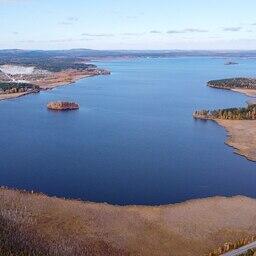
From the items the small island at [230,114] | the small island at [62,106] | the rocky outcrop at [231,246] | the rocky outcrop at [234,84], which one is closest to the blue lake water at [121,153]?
the small island at [230,114]

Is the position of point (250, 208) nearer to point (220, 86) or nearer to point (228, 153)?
point (228, 153)

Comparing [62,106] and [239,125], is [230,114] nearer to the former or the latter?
[239,125]

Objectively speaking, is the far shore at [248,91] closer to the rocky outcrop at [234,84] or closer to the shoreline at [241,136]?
the rocky outcrop at [234,84]

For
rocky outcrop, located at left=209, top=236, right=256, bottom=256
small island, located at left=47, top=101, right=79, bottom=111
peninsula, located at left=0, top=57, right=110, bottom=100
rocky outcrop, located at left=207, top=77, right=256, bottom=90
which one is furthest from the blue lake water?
rocky outcrop, located at left=207, top=77, right=256, bottom=90

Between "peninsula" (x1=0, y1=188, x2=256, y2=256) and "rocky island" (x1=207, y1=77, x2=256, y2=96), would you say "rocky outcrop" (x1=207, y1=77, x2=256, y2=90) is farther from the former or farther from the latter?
"peninsula" (x1=0, y1=188, x2=256, y2=256)

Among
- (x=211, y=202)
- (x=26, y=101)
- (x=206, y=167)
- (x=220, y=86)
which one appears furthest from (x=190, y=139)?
(x=220, y=86)

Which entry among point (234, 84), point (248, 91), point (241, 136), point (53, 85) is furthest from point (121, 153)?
point (53, 85)

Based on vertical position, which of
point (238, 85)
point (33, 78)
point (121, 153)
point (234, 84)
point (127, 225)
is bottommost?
point (33, 78)
